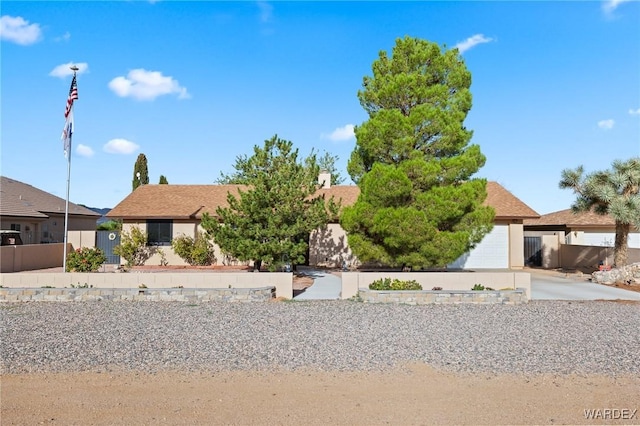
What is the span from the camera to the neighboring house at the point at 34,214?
25.0m

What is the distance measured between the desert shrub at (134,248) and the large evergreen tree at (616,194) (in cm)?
1951

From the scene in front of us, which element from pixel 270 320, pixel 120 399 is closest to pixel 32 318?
pixel 270 320

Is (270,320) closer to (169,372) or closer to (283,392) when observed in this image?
(169,372)

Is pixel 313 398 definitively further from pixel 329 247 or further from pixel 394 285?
pixel 329 247

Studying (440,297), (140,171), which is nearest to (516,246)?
(440,297)

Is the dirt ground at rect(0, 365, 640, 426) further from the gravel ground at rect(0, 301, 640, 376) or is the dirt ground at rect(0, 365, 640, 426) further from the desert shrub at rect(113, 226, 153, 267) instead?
the desert shrub at rect(113, 226, 153, 267)

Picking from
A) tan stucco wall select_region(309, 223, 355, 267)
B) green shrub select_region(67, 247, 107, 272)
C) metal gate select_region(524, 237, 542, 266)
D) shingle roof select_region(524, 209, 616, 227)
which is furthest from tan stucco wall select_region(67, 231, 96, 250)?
shingle roof select_region(524, 209, 616, 227)

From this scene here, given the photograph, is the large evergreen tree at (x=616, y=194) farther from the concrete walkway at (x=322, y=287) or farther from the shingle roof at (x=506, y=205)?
the concrete walkway at (x=322, y=287)

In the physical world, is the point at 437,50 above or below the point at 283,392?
above

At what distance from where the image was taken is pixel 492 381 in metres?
6.33

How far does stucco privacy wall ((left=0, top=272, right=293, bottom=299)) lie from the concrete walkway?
2.53ft

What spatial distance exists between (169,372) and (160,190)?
19.6 metres

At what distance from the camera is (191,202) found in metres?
23.1

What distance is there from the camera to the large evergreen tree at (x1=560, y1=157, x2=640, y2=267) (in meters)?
17.6
